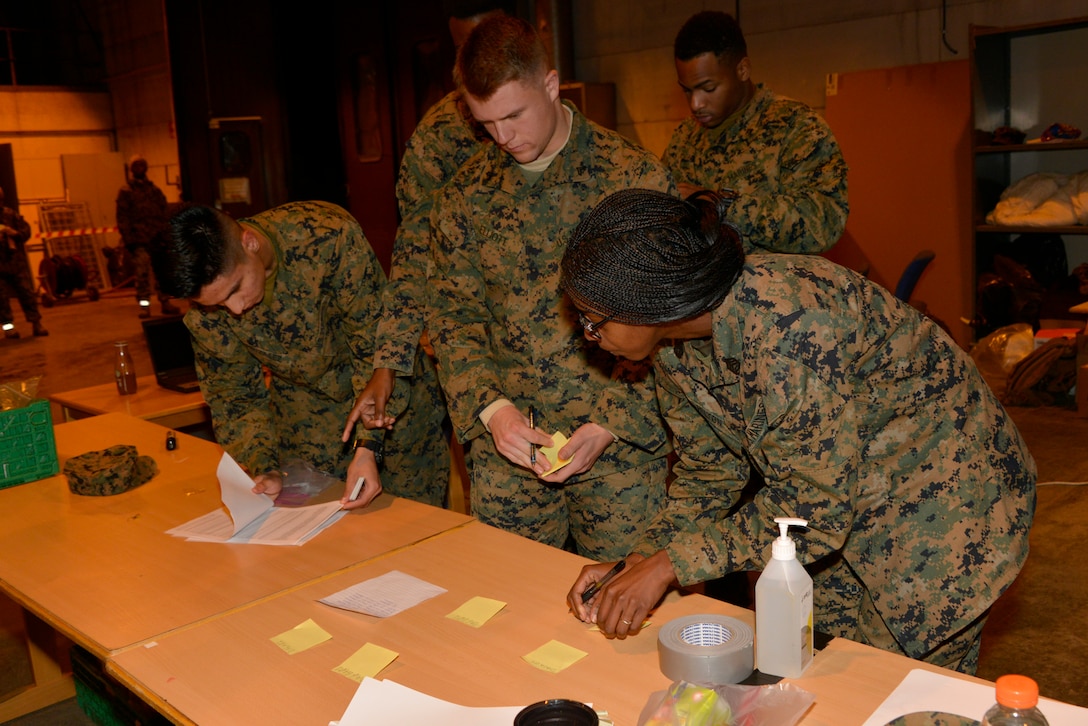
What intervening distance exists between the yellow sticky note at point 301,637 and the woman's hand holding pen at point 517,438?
0.53 metres

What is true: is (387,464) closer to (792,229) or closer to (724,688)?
(792,229)

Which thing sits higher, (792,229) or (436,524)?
(792,229)

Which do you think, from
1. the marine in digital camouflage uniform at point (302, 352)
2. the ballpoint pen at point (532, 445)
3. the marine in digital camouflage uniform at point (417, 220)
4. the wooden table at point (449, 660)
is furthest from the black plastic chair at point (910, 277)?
the wooden table at point (449, 660)

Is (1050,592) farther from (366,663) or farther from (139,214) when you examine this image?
(139,214)

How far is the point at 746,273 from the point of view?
135 cm

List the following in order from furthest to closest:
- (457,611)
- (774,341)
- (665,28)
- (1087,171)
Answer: (665,28), (1087,171), (457,611), (774,341)

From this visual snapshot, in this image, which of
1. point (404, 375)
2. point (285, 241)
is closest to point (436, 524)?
point (404, 375)

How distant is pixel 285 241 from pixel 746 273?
145 cm

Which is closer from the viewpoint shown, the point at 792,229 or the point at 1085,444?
the point at 792,229

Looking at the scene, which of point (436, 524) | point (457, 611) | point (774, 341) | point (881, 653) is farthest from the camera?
point (436, 524)

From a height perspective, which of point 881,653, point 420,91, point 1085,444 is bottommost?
point 1085,444

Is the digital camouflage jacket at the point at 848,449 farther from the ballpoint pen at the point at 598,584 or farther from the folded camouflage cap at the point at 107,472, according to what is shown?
the folded camouflage cap at the point at 107,472

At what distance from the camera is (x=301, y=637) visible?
164 cm

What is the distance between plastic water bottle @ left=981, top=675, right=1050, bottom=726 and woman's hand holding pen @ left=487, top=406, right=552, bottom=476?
1.04 metres
